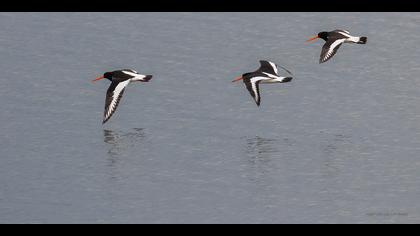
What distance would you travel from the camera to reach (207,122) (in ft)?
81.9

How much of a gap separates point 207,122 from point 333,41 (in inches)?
165

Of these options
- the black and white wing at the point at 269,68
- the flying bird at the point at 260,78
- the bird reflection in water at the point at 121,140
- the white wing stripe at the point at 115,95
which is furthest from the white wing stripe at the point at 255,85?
the white wing stripe at the point at 115,95

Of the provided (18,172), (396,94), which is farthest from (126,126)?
(396,94)

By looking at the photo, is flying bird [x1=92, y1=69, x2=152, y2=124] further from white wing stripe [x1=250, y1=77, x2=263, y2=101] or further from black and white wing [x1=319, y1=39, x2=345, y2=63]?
black and white wing [x1=319, y1=39, x2=345, y2=63]

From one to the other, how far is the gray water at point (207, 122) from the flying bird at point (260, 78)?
1.80ft

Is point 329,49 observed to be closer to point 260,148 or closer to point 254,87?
point 254,87

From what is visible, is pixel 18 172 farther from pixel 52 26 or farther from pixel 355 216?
pixel 52 26

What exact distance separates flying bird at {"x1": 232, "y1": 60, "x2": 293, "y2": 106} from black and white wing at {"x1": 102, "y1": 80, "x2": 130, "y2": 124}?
238 centimetres

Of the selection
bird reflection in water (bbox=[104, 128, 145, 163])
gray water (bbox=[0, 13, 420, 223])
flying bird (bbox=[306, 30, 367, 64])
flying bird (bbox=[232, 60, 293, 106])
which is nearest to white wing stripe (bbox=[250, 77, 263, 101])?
flying bird (bbox=[232, 60, 293, 106])

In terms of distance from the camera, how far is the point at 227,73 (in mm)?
28297

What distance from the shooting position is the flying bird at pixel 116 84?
979 inches

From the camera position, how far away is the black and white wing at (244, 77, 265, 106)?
24969 mm
